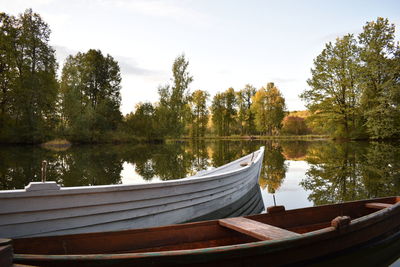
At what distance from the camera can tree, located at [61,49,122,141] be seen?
35.9 metres

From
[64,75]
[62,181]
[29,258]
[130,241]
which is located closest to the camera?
[29,258]

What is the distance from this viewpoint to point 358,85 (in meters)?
33.2

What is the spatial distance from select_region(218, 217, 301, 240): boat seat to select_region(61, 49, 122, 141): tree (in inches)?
1370

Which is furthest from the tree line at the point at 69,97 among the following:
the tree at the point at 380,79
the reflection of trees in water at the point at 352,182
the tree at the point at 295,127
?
the reflection of trees in water at the point at 352,182

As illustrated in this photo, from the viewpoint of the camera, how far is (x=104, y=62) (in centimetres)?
4519

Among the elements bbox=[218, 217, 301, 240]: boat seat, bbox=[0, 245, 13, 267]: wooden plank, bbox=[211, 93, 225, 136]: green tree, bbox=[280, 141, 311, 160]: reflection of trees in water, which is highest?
bbox=[211, 93, 225, 136]: green tree

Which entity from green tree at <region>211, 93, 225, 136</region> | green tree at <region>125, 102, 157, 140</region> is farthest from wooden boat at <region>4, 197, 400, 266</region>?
green tree at <region>211, 93, 225, 136</region>

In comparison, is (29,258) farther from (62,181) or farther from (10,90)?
(10,90)

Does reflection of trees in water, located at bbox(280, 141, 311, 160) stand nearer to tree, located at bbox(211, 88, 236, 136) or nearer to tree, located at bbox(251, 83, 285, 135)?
tree, located at bbox(251, 83, 285, 135)

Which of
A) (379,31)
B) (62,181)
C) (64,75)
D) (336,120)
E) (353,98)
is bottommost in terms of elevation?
(62,181)

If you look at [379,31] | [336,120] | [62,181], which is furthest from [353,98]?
[62,181]

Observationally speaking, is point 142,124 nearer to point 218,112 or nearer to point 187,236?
point 218,112

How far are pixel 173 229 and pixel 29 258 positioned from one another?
5.66ft

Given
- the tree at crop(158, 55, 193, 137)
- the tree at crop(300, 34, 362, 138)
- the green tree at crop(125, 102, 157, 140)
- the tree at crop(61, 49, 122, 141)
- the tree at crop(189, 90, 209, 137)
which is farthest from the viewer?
the tree at crop(189, 90, 209, 137)
